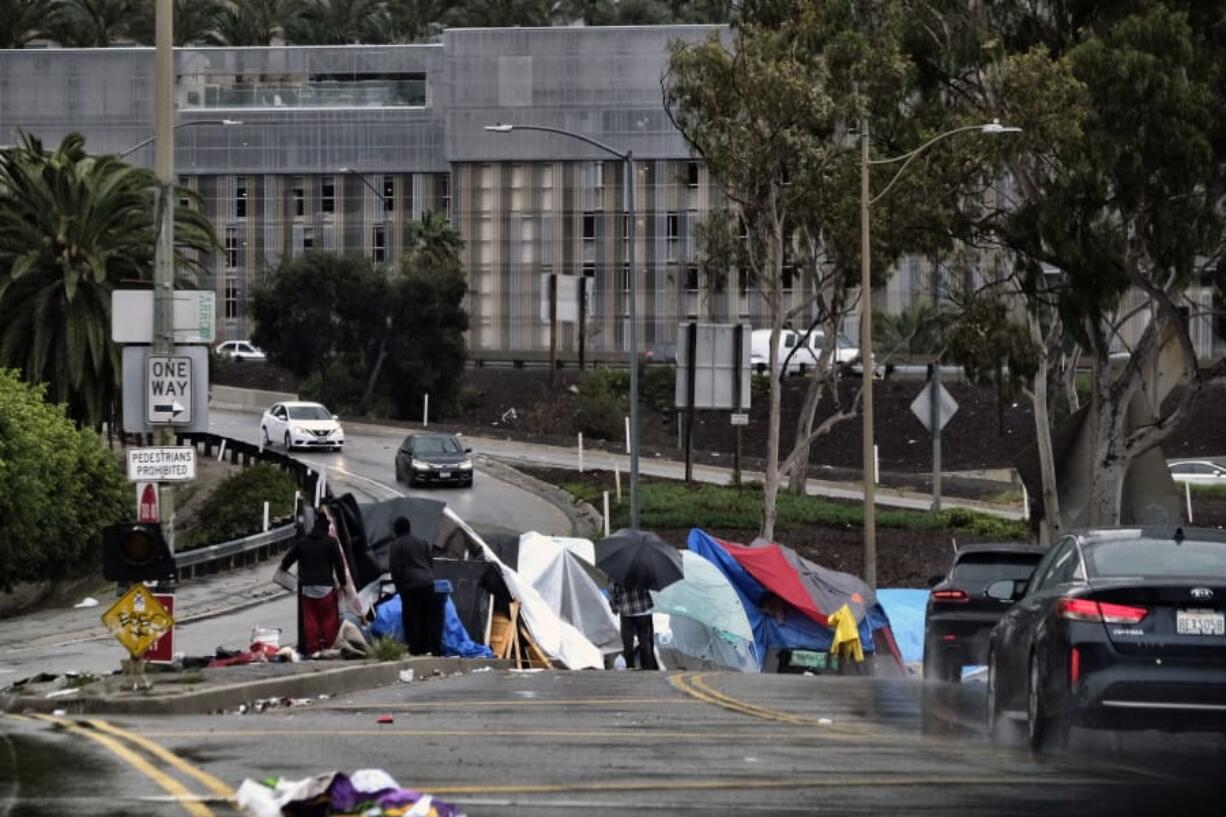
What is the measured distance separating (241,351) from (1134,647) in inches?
3731

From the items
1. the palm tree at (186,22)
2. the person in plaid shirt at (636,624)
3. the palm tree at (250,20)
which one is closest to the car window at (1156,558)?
the person in plaid shirt at (636,624)

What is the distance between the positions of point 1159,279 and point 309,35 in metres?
79.1

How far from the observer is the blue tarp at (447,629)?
24703 millimetres

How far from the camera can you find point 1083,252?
35438 mm

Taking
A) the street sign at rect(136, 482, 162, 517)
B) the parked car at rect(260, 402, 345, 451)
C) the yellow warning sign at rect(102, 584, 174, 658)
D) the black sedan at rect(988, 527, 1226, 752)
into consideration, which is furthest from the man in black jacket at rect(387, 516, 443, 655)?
the parked car at rect(260, 402, 345, 451)

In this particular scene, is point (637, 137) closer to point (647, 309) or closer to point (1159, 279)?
point (647, 309)

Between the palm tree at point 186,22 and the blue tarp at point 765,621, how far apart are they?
7636cm

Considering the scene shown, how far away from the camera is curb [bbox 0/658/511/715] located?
1559 cm

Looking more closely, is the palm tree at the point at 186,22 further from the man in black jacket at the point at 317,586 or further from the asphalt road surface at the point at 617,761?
the asphalt road surface at the point at 617,761

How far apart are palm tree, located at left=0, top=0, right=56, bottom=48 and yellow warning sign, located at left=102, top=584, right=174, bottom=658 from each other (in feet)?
288

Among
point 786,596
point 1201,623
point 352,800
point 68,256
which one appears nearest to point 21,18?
point 68,256

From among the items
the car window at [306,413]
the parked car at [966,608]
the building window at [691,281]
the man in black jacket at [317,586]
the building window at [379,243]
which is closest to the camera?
the man in black jacket at [317,586]

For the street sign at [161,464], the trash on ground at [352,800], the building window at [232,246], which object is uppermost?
the building window at [232,246]

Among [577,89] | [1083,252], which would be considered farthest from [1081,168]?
[577,89]
